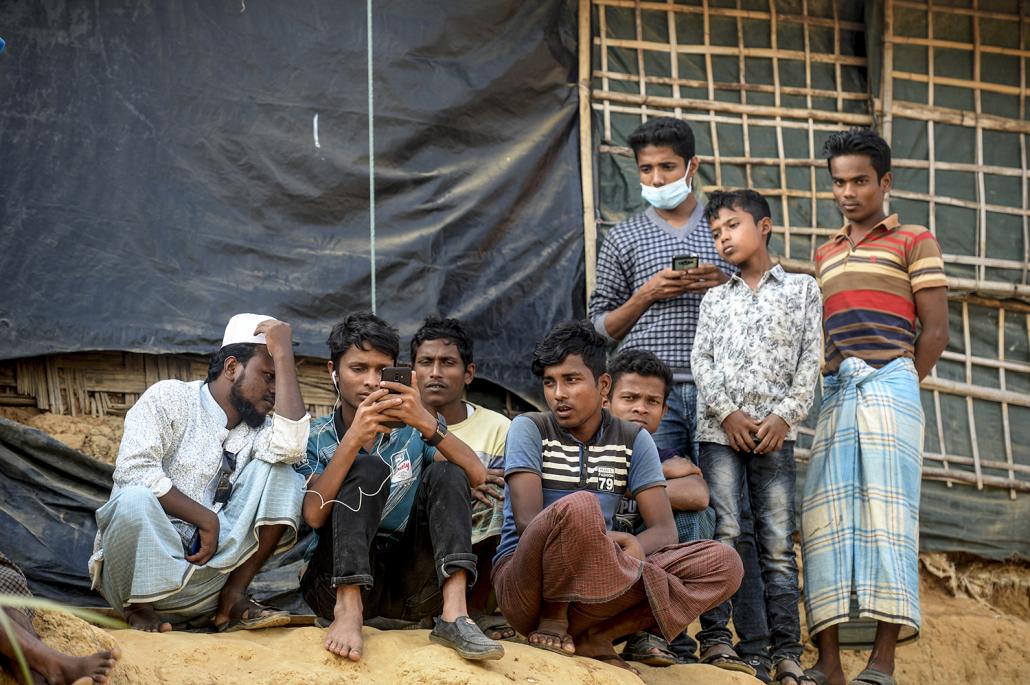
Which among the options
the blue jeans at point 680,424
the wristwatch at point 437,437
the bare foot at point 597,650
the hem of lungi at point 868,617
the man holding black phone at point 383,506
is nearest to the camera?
the man holding black phone at point 383,506

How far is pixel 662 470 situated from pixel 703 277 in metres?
0.93

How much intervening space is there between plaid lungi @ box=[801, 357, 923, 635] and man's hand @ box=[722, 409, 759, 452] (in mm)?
Answer: 389

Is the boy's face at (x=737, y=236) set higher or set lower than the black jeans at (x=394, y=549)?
higher

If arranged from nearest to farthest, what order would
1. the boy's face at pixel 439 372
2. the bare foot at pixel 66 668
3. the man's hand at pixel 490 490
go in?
the bare foot at pixel 66 668
the man's hand at pixel 490 490
the boy's face at pixel 439 372

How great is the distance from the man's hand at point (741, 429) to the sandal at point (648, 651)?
77cm

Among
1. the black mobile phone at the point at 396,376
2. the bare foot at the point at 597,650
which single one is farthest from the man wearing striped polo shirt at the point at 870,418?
the black mobile phone at the point at 396,376

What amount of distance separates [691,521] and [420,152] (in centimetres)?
225

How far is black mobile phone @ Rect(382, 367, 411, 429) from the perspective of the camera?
4.13m

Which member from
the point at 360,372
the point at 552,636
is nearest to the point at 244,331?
the point at 360,372

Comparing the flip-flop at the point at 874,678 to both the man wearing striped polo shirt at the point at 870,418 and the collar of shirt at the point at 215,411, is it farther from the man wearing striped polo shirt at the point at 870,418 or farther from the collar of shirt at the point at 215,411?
the collar of shirt at the point at 215,411

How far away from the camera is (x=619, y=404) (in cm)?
471

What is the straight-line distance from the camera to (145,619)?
13.0ft

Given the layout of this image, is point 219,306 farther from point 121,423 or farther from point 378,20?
point 378,20

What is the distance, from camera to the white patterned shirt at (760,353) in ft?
15.6
